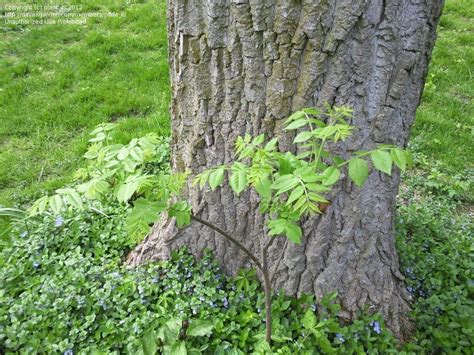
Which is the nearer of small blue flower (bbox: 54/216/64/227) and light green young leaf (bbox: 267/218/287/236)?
light green young leaf (bbox: 267/218/287/236)

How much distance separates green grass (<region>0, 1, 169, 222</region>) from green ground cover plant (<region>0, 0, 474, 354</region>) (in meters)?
0.02

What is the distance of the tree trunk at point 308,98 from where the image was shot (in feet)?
5.41

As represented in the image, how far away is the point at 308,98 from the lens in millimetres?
1775

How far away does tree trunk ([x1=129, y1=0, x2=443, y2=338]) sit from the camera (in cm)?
165

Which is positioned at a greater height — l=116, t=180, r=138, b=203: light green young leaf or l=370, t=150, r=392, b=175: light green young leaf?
l=370, t=150, r=392, b=175: light green young leaf

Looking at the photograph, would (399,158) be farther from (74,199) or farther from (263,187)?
(74,199)

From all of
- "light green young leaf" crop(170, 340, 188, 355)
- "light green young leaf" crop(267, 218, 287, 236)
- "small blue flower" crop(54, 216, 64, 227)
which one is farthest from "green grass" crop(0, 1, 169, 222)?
"light green young leaf" crop(267, 218, 287, 236)

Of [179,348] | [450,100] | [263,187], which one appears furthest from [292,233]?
[450,100]

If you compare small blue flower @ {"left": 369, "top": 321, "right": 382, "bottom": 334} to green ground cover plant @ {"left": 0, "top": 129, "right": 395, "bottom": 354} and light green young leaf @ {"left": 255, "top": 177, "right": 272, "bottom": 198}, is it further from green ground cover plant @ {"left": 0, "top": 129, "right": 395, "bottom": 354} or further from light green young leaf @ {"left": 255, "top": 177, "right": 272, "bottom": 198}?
light green young leaf @ {"left": 255, "top": 177, "right": 272, "bottom": 198}

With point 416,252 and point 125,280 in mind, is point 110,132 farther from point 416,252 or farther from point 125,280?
point 416,252

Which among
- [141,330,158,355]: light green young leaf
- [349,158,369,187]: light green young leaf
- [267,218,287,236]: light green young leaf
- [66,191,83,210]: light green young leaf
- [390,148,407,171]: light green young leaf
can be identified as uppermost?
[390,148,407,171]: light green young leaf

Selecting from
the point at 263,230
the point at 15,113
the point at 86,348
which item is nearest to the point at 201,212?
the point at 263,230

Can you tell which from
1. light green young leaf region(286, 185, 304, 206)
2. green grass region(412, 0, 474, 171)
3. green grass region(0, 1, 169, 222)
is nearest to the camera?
light green young leaf region(286, 185, 304, 206)

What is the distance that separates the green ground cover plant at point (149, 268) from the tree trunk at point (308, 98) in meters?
0.15
